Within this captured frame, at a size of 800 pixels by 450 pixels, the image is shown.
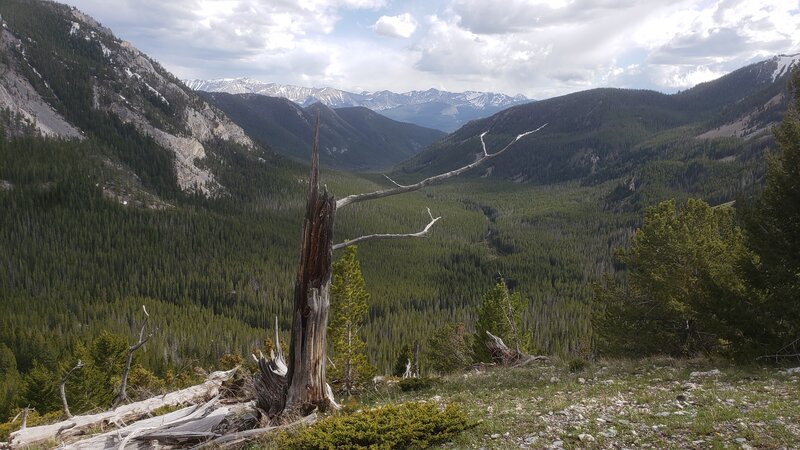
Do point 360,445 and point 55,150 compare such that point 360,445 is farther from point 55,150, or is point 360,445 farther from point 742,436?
point 55,150

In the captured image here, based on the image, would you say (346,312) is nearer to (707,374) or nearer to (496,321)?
(496,321)

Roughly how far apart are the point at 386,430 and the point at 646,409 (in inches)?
246

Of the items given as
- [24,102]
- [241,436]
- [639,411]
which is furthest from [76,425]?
[24,102]

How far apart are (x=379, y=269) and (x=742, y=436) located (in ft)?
417

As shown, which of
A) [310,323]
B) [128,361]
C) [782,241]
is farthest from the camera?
[128,361]

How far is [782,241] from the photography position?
52.4ft

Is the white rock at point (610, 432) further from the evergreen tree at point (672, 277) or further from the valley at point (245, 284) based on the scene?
the evergreen tree at point (672, 277)

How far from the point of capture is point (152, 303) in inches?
4065

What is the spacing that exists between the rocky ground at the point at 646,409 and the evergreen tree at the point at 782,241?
2100mm

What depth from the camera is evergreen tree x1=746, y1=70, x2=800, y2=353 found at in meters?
15.3

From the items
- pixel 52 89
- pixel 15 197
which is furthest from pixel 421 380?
pixel 52 89

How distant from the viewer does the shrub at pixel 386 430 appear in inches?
334

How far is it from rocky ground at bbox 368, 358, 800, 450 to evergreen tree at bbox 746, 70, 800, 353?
6.89 feet

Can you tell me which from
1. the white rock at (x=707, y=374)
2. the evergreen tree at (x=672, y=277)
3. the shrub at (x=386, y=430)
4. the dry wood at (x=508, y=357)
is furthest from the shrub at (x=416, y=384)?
the evergreen tree at (x=672, y=277)
